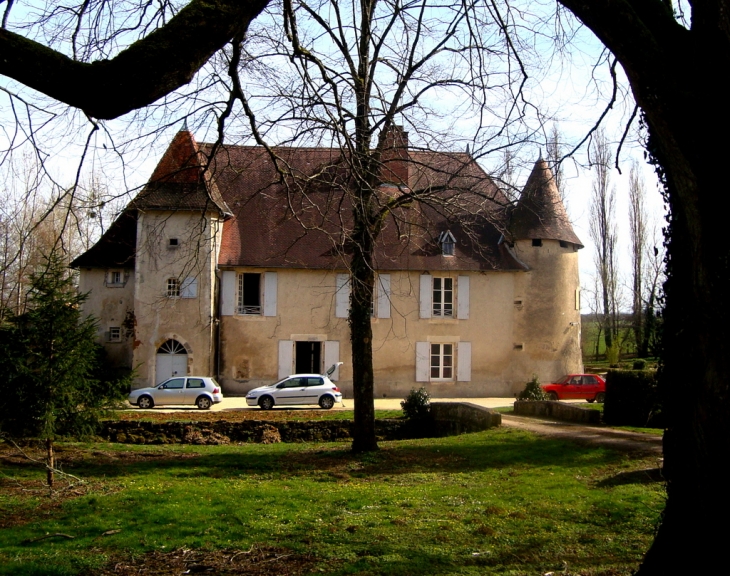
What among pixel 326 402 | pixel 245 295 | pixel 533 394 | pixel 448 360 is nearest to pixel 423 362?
pixel 448 360

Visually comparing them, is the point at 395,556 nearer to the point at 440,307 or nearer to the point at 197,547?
the point at 197,547

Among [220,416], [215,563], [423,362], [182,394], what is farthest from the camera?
[423,362]

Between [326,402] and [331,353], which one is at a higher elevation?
[331,353]

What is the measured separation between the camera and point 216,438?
642 inches

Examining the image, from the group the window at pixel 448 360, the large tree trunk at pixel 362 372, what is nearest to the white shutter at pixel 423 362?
the window at pixel 448 360

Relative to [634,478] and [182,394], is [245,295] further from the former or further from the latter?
[634,478]

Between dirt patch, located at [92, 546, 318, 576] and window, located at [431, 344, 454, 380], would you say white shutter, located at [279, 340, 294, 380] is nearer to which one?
window, located at [431, 344, 454, 380]

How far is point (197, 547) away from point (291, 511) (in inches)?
61.6

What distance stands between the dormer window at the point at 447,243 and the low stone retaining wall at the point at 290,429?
12734 mm

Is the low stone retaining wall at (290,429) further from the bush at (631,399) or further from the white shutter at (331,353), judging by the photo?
the white shutter at (331,353)

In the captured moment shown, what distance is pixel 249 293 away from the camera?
29.8m

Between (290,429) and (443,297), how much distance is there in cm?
1413

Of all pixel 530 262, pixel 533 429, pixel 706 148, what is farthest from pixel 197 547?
pixel 530 262

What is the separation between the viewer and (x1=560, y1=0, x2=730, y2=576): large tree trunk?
159 inches
